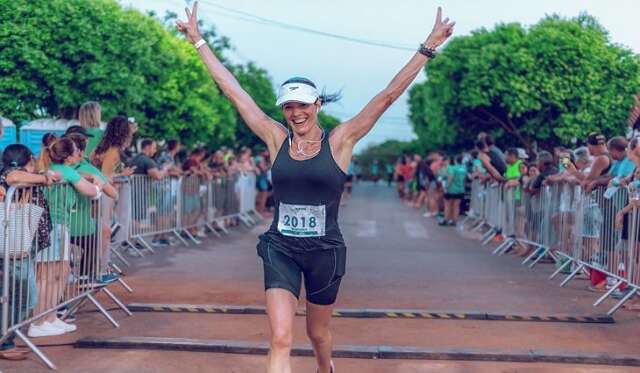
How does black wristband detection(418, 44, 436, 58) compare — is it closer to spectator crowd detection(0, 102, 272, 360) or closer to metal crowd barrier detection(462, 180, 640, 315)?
spectator crowd detection(0, 102, 272, 360)

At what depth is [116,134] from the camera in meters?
11.9

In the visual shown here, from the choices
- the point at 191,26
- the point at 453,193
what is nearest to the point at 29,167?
the point at 191,26

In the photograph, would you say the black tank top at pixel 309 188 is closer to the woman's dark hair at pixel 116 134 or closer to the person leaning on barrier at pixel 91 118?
the woman's dark hair at pixel 116 134

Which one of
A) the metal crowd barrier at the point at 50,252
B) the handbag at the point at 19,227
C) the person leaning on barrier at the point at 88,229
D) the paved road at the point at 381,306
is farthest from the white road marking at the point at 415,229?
the handbag at the point at 19,227

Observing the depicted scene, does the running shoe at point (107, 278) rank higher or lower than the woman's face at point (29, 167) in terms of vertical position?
lower

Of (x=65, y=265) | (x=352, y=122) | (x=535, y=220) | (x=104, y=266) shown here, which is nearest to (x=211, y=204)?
(x=535, y=220)

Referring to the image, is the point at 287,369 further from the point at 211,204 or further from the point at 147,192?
the point at 211,204

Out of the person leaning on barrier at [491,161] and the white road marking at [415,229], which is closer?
the person leaning on barrier at [491,161]

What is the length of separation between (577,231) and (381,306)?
3516mm

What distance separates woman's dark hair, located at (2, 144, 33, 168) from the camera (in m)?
8.66

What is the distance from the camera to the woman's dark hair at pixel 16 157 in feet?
28.4

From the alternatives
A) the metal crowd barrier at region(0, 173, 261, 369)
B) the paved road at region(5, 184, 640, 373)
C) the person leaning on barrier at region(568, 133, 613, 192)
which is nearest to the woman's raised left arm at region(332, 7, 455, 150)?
the paved road at region(5, 184, 640, 373)

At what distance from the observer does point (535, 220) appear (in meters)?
16.1

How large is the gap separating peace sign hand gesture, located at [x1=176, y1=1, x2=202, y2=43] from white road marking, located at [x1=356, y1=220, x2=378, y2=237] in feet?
51.0
